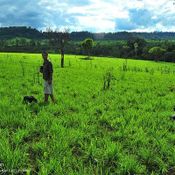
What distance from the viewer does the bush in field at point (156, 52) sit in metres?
101

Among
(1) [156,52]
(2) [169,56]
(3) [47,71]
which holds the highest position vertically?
(3) [47,71]

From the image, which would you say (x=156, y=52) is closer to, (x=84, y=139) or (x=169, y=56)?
(x=169, y=56)

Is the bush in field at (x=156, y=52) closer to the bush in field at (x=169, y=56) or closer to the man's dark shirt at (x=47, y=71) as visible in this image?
the bush in field at (x=169, y=56)

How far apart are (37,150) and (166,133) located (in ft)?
14.4

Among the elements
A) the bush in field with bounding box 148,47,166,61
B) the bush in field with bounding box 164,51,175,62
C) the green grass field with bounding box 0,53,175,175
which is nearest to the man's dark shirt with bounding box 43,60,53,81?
the green grass field with bounding box 0,53,175,175

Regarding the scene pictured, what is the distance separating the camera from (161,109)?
14.8 m

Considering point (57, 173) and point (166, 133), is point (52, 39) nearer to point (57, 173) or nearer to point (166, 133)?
point (166, 133)

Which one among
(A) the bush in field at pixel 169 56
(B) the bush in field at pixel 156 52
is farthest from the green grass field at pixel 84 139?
(B) the bush in field at pixel 156 52

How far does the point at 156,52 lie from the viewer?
333ft

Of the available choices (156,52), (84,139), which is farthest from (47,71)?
(156,52)

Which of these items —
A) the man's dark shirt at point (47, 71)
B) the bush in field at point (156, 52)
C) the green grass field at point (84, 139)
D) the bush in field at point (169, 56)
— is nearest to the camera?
the green grass field at point (84, 139)

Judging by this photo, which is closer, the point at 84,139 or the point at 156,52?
the point at 84,139

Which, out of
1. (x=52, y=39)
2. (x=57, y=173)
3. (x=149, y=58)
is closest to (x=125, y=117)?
(x=57, y=173)

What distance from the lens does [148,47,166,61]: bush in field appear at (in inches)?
3981
